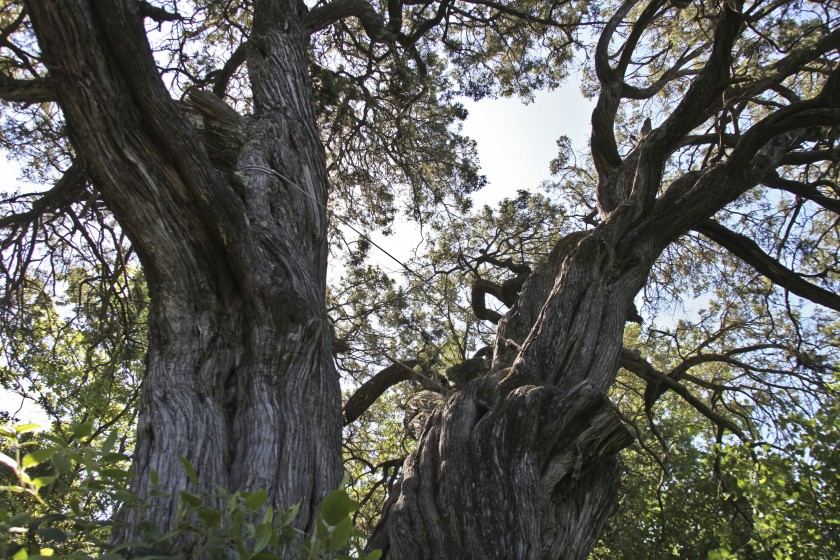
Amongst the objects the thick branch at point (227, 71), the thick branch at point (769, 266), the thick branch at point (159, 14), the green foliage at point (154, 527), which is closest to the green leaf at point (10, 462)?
the green foliage at point (154, 527)

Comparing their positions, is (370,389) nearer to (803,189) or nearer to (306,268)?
(306,268)

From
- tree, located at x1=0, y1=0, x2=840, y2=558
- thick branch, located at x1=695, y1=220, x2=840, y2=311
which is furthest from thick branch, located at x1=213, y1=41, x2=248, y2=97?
thick branch, located at x1=695, y1=220, x2=840, y2=311

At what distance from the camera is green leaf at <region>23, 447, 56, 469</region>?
1.11m

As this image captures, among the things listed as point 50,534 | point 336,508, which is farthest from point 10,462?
point 336,508

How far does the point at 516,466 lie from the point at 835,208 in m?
4.43

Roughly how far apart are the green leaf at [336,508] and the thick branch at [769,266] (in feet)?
15.0

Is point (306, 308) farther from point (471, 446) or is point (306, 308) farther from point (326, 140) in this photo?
point (326, 140)

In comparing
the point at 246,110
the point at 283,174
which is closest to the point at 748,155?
the point at 283,174

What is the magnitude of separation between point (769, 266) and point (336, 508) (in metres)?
4.94

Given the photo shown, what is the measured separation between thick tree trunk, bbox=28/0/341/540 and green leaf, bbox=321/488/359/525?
107 centimetres

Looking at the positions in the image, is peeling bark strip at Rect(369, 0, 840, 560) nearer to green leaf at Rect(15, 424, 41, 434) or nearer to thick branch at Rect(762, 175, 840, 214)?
thick branch at Rect(762, 175, 840, 214)

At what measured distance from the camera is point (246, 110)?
287 inches

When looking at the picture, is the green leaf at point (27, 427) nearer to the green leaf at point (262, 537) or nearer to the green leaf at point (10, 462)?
the green leaf at point (10, 462)

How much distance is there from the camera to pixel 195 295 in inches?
110
